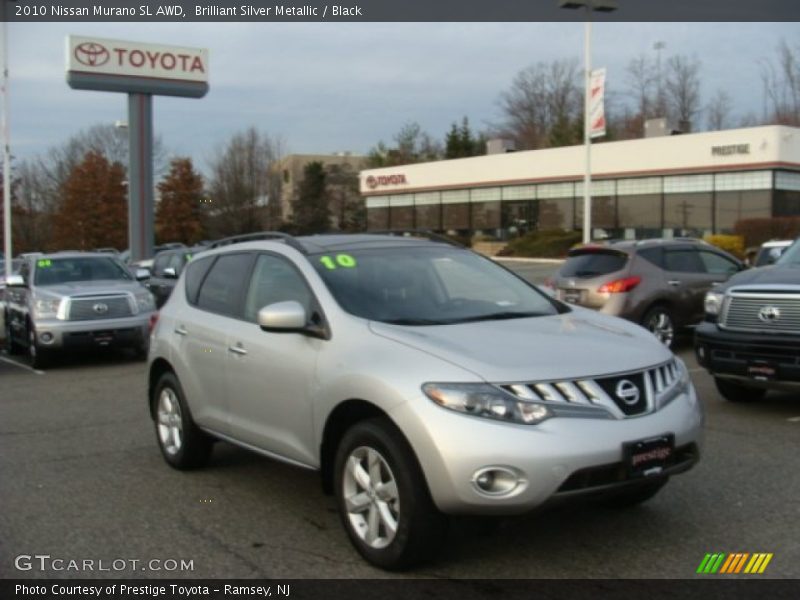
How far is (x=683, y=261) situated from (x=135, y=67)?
29937 millimetres

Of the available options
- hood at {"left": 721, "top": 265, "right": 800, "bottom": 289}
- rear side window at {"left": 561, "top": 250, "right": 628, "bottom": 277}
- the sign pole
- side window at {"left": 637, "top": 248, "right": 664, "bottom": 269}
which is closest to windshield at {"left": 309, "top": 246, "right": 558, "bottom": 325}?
hood at {"left": 721, "top": 265, "right": 800, "bottom": 289}

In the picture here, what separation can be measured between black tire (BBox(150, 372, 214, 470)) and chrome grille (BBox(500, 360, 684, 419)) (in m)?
3.03

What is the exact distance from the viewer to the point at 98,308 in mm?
13125

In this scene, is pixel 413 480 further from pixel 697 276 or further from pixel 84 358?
pixel 84 358

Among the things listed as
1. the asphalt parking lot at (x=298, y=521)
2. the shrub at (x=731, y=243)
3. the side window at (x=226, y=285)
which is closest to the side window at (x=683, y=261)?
the asphalt parking lot at (x=298, y=521)

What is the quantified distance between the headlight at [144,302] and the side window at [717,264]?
848cm

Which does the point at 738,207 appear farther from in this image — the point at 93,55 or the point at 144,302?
the point at 144,302

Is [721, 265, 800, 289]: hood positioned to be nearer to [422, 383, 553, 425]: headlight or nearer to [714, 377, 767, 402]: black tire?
[714, 377, 767, 402]: black tire

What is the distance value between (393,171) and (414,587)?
54.8 metres

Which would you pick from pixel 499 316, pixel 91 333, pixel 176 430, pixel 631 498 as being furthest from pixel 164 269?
pixel 631 498

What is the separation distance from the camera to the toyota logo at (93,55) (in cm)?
3603

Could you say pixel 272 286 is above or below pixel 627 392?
above

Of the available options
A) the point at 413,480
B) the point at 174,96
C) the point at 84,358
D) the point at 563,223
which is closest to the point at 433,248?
the point at 413,480

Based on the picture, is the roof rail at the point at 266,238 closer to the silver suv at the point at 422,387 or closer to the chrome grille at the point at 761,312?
the silver suv at the point at 422,387
